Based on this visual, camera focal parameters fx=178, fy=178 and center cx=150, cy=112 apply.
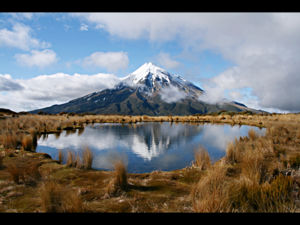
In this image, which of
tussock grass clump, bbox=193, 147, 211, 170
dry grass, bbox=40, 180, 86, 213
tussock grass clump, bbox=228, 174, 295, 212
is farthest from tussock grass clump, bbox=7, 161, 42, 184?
tussock grass clump, bbox=193, 147, 211, 170

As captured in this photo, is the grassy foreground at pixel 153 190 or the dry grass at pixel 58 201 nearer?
the dry grass at pixel 58 201

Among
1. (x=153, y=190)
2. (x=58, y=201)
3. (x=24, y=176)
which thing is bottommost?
(x=153, y=190)

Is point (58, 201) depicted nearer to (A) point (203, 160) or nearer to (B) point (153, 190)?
(B) point (153, 190)

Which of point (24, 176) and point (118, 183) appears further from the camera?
point (24, 176)

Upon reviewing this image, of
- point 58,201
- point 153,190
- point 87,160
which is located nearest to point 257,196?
point 153,190

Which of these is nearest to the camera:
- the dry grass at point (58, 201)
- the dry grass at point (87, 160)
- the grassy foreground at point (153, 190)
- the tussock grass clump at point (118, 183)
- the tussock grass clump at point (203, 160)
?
the dry grass at point (58, 201)

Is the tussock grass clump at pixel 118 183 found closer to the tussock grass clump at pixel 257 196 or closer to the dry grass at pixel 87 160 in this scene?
the tussock grass clump at pixel 257 196

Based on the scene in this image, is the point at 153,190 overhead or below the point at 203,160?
below

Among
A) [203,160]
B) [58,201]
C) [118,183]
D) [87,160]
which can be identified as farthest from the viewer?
[87,160]

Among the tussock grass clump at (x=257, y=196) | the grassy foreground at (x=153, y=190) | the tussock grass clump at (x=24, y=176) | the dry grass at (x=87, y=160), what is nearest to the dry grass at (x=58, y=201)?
the grassy foreground at (x=153, y=190)

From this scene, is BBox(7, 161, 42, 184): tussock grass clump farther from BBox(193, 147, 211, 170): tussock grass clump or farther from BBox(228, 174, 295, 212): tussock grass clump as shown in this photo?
BBox(193, 147, 211, 170): tussock grass clump
